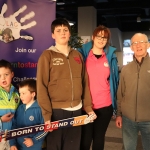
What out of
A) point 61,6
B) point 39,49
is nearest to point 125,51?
point 61,6

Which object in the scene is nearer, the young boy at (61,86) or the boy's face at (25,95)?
the young boy at (61,86)

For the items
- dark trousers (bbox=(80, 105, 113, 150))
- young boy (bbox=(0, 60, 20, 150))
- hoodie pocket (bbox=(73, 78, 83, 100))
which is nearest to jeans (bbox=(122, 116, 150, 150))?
dark trousers (bbox=(80, 105, 113, 150))

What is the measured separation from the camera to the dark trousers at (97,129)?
230 centimetres

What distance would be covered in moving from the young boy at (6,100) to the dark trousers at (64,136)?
0.40m

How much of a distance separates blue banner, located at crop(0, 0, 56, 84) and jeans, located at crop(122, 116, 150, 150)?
1137 millimetres

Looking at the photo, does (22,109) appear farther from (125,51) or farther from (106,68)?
(125,51)

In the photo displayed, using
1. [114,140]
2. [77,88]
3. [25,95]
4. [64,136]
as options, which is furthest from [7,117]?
[114,140]

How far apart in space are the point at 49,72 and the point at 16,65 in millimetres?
650

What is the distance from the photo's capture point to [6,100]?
2.09 metres

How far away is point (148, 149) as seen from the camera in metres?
2.31

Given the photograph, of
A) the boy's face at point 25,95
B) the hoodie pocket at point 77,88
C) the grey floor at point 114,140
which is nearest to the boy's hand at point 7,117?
the boy's face at point 25,95

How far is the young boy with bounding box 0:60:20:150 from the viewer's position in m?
2.08

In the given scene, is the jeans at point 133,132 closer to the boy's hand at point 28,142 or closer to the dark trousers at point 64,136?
the dark trousers at point 64,136

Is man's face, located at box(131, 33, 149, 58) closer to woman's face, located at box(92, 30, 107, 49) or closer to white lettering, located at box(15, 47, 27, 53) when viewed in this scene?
woman's face, located at box(92, 30, 107, 49)
